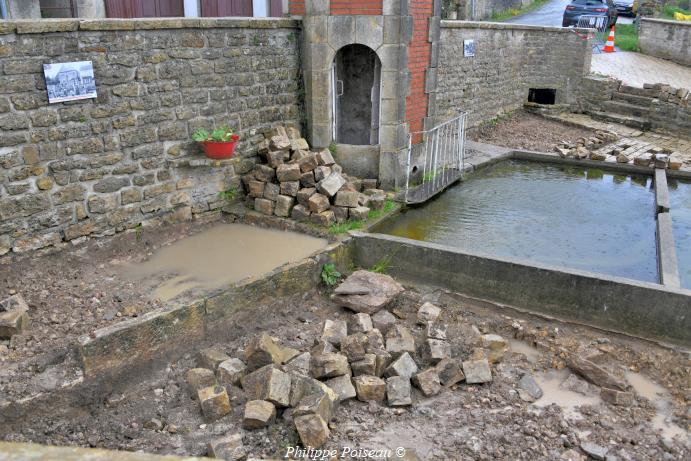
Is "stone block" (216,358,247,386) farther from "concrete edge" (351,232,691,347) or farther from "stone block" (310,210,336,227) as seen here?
"stone block" (310,210,336,227)

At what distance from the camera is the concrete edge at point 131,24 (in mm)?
5312

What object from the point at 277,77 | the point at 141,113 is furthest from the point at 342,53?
the point at 141,113

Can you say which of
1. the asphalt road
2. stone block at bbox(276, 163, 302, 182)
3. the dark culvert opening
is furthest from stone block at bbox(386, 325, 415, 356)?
the asphalt road

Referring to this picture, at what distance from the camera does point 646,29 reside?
21047 millimetres

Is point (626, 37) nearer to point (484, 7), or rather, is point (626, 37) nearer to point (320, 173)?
point (484, 7)

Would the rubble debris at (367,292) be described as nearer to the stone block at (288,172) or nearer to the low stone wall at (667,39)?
the stone block at (288,172)

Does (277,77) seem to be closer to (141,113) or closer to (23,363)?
(141,113)

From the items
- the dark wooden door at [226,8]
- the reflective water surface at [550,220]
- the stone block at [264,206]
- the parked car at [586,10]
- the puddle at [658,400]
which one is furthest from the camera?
the parked car at [586,10]

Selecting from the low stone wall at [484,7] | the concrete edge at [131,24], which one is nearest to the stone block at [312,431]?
the concrete edge at [131,24]

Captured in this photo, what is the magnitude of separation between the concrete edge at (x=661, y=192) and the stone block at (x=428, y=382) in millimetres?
5178

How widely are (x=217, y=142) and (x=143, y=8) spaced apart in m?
3.65

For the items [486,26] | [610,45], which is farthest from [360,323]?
[610,45]

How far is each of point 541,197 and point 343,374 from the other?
557 centimetres

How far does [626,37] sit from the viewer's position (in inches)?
953
